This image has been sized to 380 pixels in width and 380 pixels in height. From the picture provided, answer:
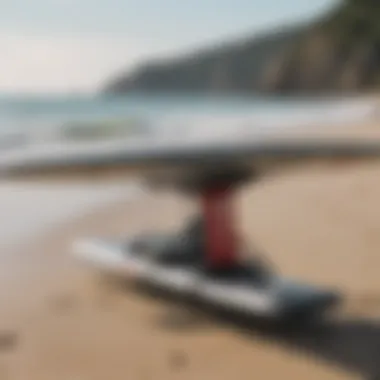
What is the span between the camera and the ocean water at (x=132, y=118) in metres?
13.4

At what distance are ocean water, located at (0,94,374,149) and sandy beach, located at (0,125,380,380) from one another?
197 inches

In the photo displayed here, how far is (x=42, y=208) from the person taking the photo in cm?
667

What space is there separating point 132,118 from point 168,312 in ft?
45.6

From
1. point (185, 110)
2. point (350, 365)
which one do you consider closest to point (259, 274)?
point (350, 365)

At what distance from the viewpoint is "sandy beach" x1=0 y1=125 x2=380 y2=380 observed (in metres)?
3.53

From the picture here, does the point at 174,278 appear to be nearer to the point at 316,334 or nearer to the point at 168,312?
the point at 168,312

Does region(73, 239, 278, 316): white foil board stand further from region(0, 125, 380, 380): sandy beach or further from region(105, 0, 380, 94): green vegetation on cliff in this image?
region(105, 0, 380, 94): green vegetation on cliff

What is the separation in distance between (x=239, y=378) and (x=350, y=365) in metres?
0.46

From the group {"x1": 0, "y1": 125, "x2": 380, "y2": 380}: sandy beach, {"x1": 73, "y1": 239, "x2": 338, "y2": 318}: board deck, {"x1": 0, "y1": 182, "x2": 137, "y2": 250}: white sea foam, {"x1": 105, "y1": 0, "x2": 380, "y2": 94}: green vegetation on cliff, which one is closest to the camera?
{"x1": 0, "y1": 125, "x2": 380, "y2": 380}: sandy beach

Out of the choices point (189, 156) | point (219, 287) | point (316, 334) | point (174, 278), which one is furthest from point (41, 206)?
point (189, 156)

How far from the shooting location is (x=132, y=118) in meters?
17.9

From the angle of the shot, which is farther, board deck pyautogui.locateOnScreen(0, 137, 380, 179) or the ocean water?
the ocean water

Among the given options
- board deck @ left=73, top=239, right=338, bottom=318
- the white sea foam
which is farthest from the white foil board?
the white sea foam

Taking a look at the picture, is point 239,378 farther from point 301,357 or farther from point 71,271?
point 71,271
